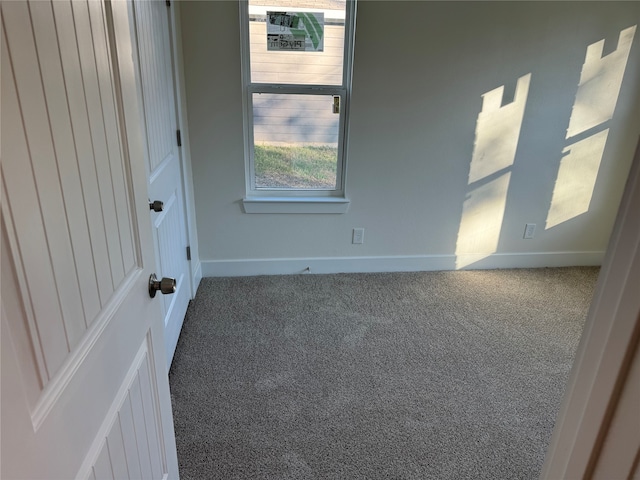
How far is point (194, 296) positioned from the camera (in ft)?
9.36

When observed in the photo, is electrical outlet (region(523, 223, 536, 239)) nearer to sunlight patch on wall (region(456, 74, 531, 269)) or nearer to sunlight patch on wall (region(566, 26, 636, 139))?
sunlight patch on wall (region(456, 74, 531, 269))

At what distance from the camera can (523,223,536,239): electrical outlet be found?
131 inches

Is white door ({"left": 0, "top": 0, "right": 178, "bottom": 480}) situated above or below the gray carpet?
above

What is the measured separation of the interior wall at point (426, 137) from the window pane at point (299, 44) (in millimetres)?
116

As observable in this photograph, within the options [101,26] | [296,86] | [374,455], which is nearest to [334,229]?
[296,86]

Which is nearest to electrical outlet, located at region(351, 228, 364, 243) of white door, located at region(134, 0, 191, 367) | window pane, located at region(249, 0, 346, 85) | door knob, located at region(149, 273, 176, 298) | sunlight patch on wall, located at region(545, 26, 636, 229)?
window pane, located at region(249, 0, 346, 85)

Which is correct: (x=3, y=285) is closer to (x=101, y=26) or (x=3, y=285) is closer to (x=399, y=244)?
(x=101, y=26)

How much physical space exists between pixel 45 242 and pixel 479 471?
1.73 m

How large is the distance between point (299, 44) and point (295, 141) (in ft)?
1.90

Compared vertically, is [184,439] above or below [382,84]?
below

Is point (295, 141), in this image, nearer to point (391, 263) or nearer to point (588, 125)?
point (391, 263)

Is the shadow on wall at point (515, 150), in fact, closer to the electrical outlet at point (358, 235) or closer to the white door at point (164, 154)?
the electrical outlet at point (358, 235)

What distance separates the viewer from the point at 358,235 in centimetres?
318

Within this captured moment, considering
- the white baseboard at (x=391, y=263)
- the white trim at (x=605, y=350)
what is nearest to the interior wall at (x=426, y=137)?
the white baseboard at (x=391, y=263)
